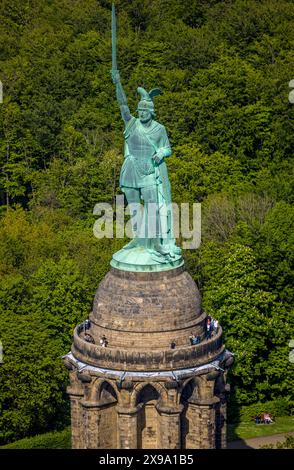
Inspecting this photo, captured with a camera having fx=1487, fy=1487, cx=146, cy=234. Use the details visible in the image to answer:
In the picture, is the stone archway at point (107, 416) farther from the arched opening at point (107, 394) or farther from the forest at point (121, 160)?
the forest at point (121, 160)

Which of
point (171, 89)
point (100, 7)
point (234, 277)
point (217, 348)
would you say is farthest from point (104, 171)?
point (217, 348)

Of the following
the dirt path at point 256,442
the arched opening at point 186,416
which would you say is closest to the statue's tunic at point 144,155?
the arched opening at point 186,416

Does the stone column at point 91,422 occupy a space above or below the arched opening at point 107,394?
below

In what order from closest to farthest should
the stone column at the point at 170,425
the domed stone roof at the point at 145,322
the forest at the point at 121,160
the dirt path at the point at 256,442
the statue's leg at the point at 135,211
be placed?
1. the domed stone roof at the point at 145,322
2. the stone column at the point at 170,425
3. the statue's leg at the point at 135,211
4. the dirt path at the point at 256,442
5. the forest at the point at 121,160

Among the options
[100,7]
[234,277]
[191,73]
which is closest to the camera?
[234,277]

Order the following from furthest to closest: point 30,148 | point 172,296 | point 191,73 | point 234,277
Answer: point 191,73 → point 30,148 → point 234,277 → point 172,296

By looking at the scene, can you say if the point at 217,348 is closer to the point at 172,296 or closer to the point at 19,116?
the point at 172,296
